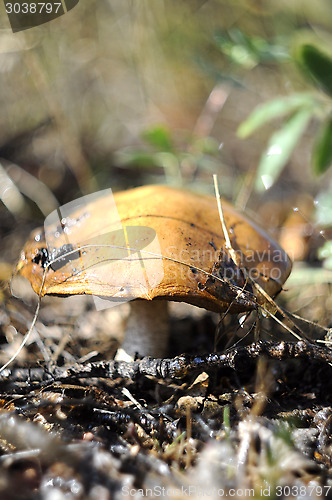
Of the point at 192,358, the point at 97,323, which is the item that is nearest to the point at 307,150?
the point at 97,323

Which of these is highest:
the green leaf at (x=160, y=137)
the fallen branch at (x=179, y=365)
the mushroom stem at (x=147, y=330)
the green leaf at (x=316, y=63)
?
the green leaf at (x=316, y=63)

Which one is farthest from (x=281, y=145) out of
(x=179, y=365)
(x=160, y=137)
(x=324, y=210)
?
(x=179, y=365)

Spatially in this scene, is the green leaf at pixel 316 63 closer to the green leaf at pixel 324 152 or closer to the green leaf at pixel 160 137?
the green leaf at pixel 324 152

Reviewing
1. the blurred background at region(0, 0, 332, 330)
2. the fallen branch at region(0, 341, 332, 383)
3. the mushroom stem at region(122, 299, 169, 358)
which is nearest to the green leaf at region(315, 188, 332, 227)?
the blurred background at region(0, 0, 332, 330)

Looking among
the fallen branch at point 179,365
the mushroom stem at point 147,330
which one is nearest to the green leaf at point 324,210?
the fallen branch at point 179,365

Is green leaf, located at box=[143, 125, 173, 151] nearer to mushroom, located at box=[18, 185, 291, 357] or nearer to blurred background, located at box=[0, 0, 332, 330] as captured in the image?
blurred background, located at box=[0, 0, 332, 330]

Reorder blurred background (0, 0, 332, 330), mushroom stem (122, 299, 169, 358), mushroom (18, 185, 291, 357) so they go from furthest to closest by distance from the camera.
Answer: blurred background (0, 0, 332, 330)
mushroom stem (122, 299, 169, 358)
mushroom (18, 185, 291, 357)
